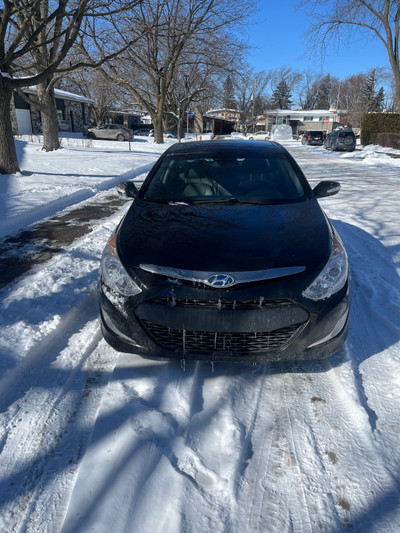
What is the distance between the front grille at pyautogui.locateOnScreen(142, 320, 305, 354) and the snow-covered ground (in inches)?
11.7

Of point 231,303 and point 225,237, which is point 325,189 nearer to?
point 225,237

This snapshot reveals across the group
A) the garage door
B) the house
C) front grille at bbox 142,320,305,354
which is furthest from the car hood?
the garage door

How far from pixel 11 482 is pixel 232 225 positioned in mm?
2007

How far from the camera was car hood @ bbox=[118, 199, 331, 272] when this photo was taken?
91.1 inches

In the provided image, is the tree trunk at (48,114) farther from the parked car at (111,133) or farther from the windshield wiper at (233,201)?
the parked car at (111,133)

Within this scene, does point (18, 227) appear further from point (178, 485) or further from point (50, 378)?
point (178, 485)

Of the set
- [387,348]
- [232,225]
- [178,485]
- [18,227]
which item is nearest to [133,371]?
[178,485]

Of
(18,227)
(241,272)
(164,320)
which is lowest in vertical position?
(18,227)

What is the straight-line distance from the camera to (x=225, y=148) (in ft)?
13.3

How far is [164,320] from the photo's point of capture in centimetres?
224

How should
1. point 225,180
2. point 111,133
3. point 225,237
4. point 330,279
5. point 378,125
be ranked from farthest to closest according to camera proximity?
point 111,133
point 378,125
point 225,180
point 225,237
point 330,279

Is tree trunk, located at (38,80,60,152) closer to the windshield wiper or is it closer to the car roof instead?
the car roof

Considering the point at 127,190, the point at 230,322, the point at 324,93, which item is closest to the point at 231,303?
the point at 230,322

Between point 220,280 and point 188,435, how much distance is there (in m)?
0.86
